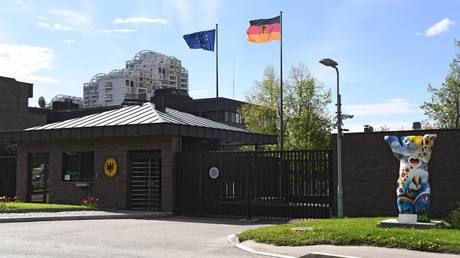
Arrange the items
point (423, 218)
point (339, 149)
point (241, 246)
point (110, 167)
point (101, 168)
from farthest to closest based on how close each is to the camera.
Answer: point (101, 168) < point (110, 167) < point (339, 149) < point (423, 218) < point (241, 246)

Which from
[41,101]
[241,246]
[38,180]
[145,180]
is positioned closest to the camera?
[241,246]

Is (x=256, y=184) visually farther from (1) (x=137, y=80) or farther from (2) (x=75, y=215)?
(1) (x=137, y=80)

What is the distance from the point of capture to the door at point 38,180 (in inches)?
1023

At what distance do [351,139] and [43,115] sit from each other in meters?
48.7

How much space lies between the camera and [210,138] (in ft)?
78.6

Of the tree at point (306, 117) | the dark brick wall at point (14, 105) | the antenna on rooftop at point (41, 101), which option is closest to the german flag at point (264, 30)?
the tree at point (306, 117)

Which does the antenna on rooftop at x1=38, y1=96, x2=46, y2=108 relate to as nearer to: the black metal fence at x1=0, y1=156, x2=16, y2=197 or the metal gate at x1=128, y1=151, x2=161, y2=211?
the black metal fence at x1=0, y1=156, x2=16, y2=197

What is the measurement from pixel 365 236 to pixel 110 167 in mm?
14193

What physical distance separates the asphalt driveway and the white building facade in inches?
3868

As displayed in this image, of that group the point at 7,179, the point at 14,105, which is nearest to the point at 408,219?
the point at 7,179

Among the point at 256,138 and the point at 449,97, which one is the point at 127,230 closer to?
the point at 256,138

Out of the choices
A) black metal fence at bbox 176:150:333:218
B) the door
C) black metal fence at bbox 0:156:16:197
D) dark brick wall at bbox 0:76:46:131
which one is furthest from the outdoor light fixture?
dark brick wall at bbox 0:76:46:131

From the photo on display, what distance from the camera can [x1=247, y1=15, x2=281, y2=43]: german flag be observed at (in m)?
36.1

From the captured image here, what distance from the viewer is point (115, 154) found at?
77.0ft
